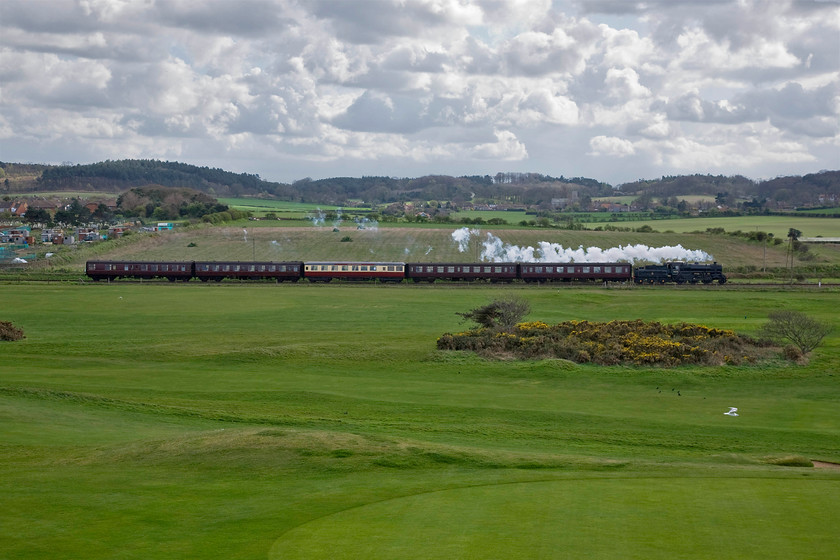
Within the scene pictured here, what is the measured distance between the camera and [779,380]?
125 feet

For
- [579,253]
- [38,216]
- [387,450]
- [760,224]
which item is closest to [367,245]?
[579,253]

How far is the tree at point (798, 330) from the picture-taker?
4369 cm

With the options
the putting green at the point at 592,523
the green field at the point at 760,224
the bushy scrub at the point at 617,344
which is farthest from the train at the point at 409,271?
the putting green at the point at 592,523

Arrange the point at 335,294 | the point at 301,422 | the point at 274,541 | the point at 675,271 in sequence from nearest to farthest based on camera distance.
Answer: the point at 274,541 < the point at 301,422 < the point at 335,294 < the point at 675,271

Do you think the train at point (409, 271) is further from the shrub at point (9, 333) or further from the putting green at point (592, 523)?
the putting green at point (592, 523)

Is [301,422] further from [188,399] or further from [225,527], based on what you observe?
[225,527]

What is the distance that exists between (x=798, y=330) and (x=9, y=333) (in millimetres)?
44051

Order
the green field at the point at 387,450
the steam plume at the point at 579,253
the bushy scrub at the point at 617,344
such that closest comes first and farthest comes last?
1. the green field at the point at 387,450
2. the bushy scrub at the point at 617,344
3. the steam plume at the point at 579,253

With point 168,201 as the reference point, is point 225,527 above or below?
below

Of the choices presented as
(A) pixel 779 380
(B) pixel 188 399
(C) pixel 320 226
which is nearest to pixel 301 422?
(B) pixel 188 399

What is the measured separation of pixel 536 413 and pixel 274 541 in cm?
1743

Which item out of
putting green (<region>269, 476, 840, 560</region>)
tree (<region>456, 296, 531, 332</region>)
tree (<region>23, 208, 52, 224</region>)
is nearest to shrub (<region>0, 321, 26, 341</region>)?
tree (<region>456, 296, 531, 332</region>)

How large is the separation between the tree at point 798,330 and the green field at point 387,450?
3.96 ft

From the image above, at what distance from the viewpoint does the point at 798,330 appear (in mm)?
44344
